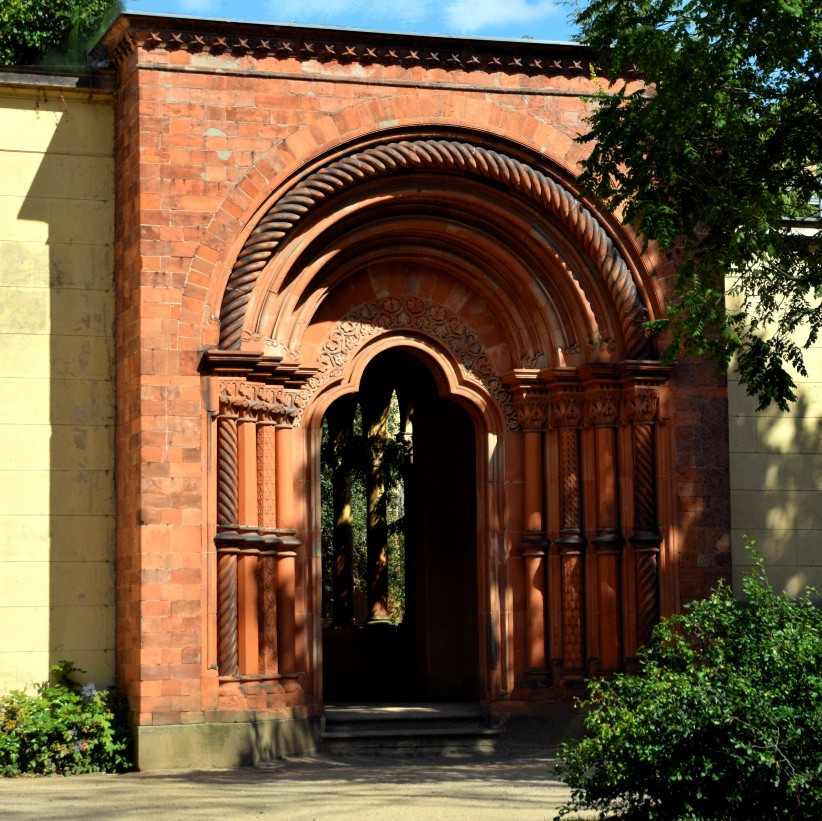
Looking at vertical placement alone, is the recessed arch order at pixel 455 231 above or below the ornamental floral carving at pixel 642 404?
above

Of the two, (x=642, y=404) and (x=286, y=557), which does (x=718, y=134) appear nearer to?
(x=642, y=404)

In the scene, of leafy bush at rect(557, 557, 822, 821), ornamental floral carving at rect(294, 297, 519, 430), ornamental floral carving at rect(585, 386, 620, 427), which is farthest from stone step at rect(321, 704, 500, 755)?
leafy bush at rect(557, 557, 822, 821)

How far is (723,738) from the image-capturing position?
9.43m

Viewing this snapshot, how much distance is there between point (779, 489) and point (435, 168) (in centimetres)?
485

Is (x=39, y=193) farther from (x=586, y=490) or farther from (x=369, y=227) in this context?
(x=586, y=490)

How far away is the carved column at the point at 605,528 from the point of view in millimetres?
16016

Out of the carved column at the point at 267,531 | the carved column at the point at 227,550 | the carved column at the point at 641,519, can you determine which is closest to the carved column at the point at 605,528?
the carved column at the point at 641,519

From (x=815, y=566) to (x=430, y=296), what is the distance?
4816 mm

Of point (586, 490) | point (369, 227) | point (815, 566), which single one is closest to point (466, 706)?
point (586, 490)

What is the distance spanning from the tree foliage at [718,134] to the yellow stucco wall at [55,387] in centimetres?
484

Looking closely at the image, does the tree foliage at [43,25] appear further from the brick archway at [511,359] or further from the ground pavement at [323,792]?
the ground pavement at [323,792]

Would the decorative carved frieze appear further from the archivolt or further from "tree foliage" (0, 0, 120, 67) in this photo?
"tree foliage" (0, 0, 120, 67)

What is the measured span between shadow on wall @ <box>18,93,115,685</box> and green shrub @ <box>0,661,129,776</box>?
1.83 feet

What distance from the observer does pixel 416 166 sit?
15.7 metres
